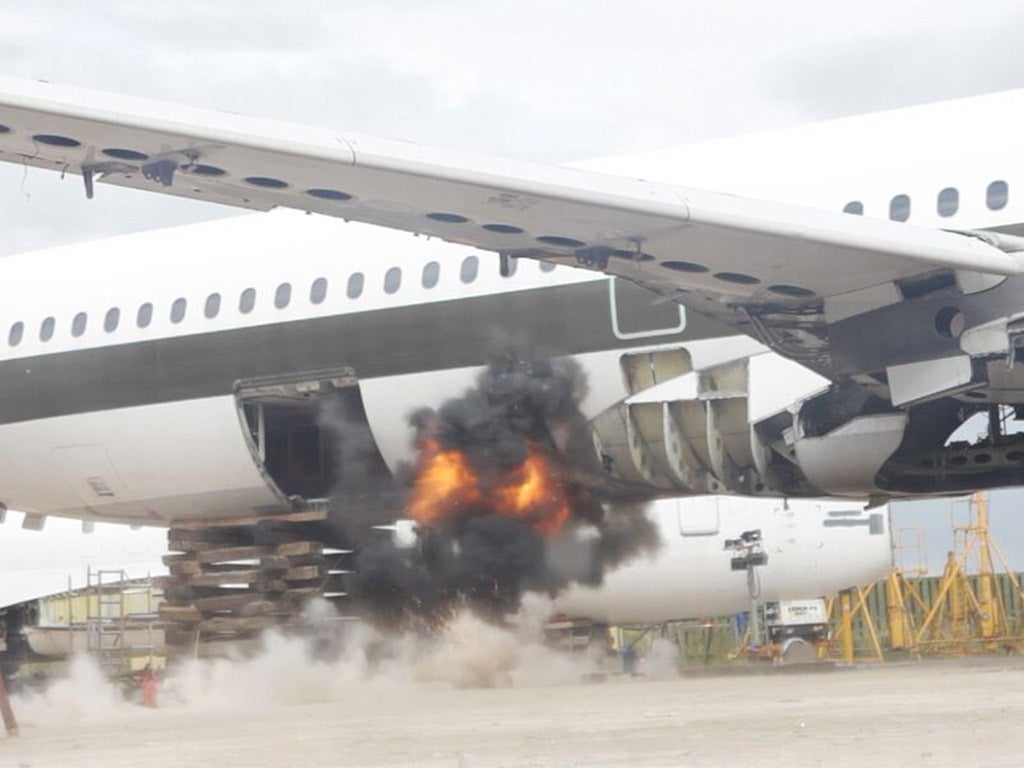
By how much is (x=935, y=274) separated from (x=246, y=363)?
863cm

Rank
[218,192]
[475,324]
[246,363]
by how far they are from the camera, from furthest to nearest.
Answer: [246,363] → [475,324] → [218,192]

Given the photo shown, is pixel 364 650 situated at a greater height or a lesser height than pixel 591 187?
lesser

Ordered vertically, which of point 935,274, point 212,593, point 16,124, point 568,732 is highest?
point 16,124

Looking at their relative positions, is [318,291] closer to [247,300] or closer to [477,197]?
[247,300]

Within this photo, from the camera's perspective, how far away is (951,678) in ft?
50.9

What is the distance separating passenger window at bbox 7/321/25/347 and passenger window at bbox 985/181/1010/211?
11972 millimetres

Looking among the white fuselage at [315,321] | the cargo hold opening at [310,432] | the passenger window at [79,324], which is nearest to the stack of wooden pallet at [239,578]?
the white fuselage at [315,321]

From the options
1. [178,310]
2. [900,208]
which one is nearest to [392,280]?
[178,310]

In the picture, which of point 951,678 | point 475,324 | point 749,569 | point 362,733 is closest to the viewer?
point 362,733

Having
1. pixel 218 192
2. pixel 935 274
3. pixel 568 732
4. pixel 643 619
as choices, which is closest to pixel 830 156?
pixel 935 274

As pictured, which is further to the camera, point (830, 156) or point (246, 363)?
point (246, 363)

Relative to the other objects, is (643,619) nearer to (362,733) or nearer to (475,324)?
(475,324)

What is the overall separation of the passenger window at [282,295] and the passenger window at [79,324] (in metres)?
2.87

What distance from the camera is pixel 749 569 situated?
27094mm
